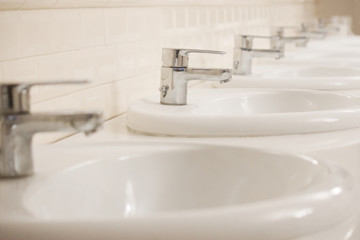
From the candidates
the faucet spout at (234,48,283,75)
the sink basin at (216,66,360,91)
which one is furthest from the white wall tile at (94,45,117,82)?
the faucet spout at (234,48,283,75)

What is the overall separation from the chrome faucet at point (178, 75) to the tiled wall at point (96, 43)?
0.32ft

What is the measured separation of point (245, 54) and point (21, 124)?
3.32 feet

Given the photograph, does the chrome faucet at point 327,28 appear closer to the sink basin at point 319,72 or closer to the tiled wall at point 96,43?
the sink basin at point 319,72

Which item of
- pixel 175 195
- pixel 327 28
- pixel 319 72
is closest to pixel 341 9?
pixel 327 28

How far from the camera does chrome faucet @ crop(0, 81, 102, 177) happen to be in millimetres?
639

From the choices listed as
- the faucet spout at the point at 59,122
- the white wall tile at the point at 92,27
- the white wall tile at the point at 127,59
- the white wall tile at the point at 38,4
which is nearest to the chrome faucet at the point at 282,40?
the white wall tile at the point at 127,59

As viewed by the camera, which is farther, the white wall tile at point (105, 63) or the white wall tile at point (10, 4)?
the white wall tile at point (105, 63)

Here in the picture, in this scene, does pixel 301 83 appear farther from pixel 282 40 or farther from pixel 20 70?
pixel 20 70

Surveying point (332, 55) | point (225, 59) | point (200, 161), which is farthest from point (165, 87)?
point (332, 55)

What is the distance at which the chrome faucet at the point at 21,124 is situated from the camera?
2.10 ft

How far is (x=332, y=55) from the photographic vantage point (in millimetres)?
2344

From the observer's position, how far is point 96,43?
107 cm

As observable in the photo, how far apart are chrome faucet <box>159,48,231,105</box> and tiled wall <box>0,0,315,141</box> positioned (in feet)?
0.32

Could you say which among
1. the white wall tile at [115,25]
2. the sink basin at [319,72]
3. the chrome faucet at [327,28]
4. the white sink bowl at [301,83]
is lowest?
the sink basin at [319,72]
